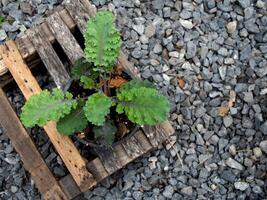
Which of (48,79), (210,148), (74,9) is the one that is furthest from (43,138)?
(210,148)

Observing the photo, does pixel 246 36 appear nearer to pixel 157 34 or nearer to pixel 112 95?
pixel 157 34

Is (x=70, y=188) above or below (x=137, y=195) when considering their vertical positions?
above

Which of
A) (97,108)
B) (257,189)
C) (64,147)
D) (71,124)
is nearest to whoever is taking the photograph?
(97,108)

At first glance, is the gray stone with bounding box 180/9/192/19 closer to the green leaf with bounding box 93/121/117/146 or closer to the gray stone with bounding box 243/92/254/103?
the gray stone with bounding box 243/92/254/103

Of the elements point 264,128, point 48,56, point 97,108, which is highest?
point 48,56

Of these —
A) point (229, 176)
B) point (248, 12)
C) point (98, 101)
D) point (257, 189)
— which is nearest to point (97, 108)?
point (98, 101)

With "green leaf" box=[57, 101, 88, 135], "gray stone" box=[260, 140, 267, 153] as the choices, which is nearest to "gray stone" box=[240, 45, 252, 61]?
"gray stone" box=[260, 140, 267, 153]

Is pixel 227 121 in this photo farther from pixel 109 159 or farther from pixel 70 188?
pixel 70 188
